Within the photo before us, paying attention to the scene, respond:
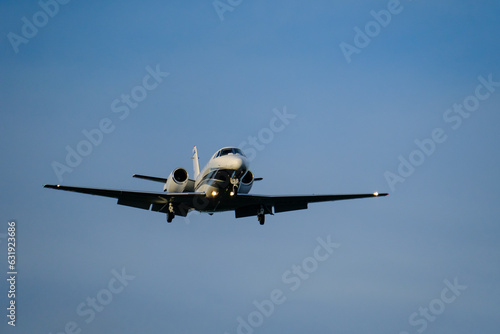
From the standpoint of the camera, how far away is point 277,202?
46938mm

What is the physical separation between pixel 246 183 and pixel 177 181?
441cm

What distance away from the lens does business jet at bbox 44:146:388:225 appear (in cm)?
4256

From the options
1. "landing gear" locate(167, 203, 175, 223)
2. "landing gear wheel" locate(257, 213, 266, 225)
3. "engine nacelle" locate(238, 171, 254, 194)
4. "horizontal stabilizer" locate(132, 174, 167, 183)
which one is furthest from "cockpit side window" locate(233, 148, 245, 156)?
"horizontal stabilizer" locate(132, 174, 167, 183)

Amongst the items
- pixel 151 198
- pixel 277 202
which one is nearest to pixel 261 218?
pixel 277 202

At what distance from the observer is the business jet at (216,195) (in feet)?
140

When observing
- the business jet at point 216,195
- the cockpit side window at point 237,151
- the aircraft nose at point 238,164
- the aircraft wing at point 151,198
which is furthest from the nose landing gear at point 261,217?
the aircraft nose at point 238,164

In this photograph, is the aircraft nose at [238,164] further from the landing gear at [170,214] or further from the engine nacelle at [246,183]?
the landing gear at [170,214]

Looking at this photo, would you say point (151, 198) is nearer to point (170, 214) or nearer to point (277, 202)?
point (170, 214)

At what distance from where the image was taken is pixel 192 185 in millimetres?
47062

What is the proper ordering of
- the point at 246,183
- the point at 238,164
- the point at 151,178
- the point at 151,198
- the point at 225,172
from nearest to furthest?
the point at 238,164, the point at 225,172, the point at 246,183, the point at 151,198, the point at 151,178

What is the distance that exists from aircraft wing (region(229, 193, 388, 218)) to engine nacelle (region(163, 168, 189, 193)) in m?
3.35

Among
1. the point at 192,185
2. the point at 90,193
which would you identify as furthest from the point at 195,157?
the point at 90,193

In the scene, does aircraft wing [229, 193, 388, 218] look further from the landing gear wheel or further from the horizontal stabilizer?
the horizontal stabilizer

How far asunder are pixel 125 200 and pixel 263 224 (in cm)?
827
